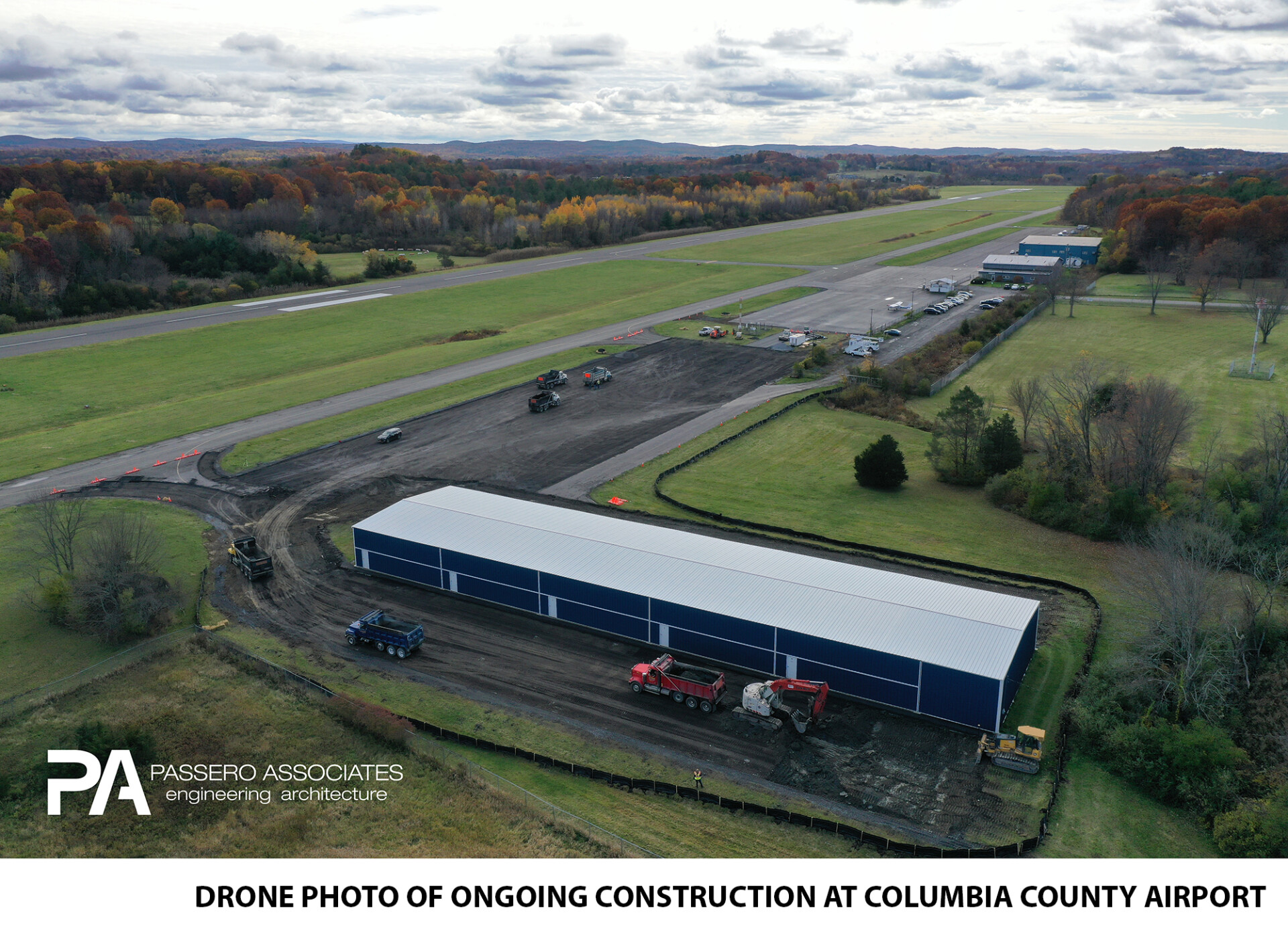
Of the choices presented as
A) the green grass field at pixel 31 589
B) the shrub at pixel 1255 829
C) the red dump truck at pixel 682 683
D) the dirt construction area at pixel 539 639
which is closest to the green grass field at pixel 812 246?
the dirt construction area at pixel 539 639

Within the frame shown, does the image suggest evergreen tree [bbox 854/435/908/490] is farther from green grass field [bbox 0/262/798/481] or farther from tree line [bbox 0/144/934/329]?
tree line [bbox 0/144/934/329]

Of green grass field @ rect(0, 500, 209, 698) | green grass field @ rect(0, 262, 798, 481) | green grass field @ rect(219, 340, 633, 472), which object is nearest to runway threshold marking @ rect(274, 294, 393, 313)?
green grass field @ rect(0, 262, 798, 481)

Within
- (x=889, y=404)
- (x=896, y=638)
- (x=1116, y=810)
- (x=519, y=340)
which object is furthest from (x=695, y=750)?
(x=519, y=340)

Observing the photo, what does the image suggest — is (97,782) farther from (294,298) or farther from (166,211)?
(166,211)

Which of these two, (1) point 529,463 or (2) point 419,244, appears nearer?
(1) point 529,463

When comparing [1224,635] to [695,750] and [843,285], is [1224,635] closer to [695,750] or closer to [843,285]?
[695,750]

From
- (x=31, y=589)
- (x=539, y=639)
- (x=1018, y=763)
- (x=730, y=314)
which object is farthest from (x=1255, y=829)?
(x=730, y=314)
